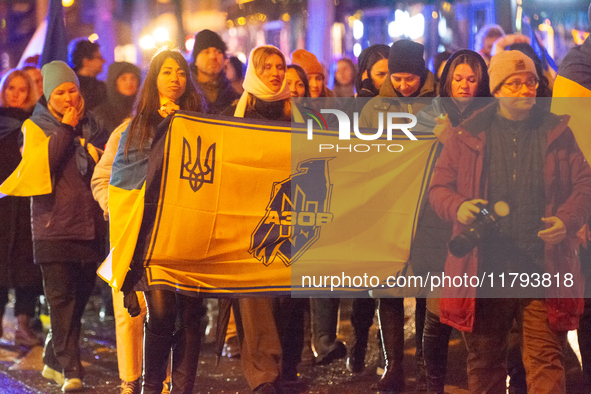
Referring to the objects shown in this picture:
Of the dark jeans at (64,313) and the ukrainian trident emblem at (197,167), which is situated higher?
the ukrainian trident emblem at (197,167)

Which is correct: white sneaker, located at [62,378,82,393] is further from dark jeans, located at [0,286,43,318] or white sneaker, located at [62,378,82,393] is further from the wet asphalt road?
dark jeans, located at [0,286,43,318]

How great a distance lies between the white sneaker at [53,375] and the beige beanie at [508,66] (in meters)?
3.77

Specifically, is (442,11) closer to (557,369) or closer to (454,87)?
(454,87)

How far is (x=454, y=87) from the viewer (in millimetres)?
4953

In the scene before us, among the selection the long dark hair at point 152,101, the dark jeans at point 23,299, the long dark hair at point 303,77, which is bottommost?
the dark jeans at point 23,299

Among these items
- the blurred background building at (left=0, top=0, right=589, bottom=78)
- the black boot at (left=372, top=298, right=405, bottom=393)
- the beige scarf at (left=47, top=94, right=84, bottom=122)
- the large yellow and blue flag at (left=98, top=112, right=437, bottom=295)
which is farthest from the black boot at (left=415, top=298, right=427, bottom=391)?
the beige scarf at (left=47, top=94, right=84, bottom=122)

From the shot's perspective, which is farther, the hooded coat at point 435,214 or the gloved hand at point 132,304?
the hooded coat at point 435,214

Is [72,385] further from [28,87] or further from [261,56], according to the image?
[28,87]

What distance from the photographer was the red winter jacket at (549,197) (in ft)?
13.4

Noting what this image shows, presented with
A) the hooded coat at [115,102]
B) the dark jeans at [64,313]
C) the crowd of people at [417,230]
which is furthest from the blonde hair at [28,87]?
the dark jeans at [64,313]

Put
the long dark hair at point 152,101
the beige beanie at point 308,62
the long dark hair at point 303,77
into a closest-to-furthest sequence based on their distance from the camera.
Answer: the long dark hair at point 152,101 → the long dark hair at point 303,77 → the beige beanie at point 308,62

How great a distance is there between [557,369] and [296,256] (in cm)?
171

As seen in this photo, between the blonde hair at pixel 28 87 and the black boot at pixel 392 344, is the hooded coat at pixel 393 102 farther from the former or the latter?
the blonde hair at pixel 28 87

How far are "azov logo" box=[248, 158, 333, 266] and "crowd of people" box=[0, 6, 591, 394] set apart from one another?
0.34 metres
